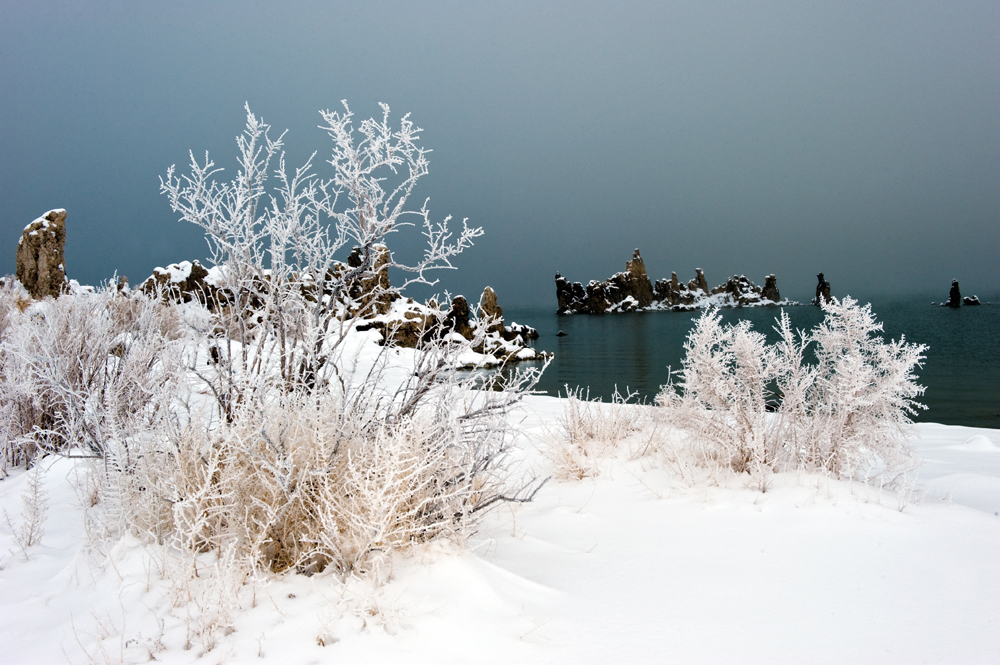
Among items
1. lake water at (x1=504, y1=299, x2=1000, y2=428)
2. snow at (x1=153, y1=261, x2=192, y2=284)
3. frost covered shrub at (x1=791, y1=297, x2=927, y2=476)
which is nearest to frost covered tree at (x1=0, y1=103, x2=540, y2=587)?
frost covered shrub at (x1=791, y1=297, x2=927, y2=476)

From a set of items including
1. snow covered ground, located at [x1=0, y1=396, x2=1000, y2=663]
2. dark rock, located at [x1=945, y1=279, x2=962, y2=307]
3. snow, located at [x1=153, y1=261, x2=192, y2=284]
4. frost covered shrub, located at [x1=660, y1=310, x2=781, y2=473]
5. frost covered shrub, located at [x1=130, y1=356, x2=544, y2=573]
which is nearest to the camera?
snow covered ground, located at [x1=0, y1=396, x2=1000, y2=663]

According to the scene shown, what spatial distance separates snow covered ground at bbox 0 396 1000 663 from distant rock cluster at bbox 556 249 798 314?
133m

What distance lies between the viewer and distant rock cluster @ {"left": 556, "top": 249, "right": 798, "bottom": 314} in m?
135

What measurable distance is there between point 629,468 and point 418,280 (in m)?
2.48

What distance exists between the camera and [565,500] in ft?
12.6

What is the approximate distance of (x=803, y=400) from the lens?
393 centimetres

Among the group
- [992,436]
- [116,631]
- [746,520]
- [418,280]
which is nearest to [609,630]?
[746,520]

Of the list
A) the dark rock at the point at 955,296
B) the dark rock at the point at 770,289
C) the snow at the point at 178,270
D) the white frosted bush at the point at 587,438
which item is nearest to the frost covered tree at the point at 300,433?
the white frosted bush at the point at 587,438

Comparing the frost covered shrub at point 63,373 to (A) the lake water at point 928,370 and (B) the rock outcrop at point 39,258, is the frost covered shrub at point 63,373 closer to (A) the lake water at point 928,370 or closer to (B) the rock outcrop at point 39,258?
(A) the lake water at point 928,370

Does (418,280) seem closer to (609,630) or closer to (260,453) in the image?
(260,453)

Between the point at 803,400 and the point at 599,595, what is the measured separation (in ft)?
8.46

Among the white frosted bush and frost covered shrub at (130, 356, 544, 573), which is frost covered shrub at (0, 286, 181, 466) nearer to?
A: frost covered shrub at (130, 356, 544, 573)

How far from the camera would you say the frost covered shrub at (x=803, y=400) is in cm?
367

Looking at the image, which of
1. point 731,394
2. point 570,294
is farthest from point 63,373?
point 570,294
